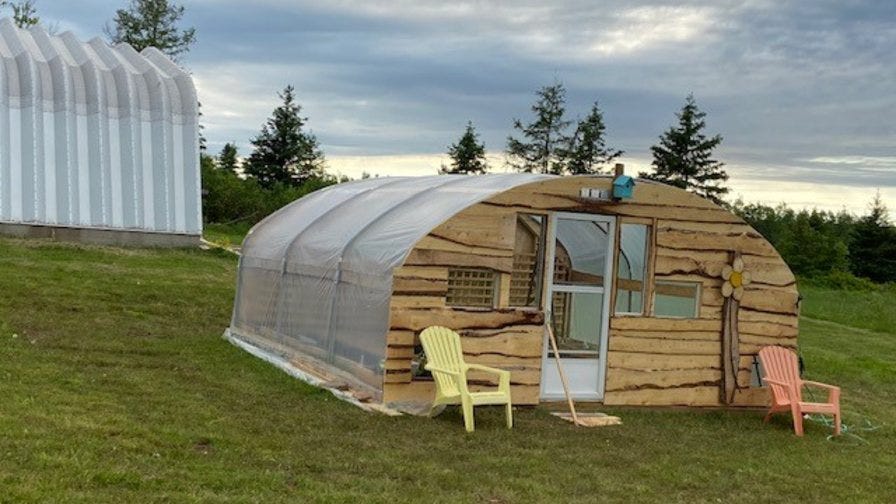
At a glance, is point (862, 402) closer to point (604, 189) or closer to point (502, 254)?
point (604, 189)

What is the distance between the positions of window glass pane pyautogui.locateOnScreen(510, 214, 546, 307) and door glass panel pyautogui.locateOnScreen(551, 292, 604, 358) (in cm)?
41

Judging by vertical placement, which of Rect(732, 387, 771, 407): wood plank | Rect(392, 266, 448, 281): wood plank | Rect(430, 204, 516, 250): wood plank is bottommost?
Rect(732, 387, 771, 407): wood plank

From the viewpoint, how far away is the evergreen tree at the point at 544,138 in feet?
125

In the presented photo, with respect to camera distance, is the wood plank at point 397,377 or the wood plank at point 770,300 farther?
the wood plank at point 770,300

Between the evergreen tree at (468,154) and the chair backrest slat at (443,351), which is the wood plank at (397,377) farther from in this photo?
the evergreen tree at (468,154)

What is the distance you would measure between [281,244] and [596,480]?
6263mm

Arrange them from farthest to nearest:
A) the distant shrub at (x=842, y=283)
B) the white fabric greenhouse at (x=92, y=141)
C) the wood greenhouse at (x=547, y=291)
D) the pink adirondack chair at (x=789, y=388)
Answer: the distant shrub at (x=842, y=283) → the white fabric greenhouse at (x=92, y=141) → the pink adirondack chair at (x=789, y=388) → the wood greenhouse at (x=547, y=291)

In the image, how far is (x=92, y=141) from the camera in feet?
67.1

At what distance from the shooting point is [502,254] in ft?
31.5

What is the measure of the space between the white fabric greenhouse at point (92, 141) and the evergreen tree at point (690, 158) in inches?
993

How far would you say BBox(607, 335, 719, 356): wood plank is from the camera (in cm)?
1021

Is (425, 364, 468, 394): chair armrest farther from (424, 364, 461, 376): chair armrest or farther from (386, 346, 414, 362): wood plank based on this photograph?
(386, 346, 414, 362): wood plank

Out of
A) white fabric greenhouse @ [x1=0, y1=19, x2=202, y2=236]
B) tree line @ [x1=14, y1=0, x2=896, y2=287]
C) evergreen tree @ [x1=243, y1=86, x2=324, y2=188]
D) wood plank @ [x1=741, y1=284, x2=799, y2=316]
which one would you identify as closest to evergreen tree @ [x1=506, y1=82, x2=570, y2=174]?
tree line @ [x1=14, y1=0, x2=896, y2=287]

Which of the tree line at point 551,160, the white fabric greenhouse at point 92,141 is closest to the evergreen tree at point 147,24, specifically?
the tree line at point 551,160
